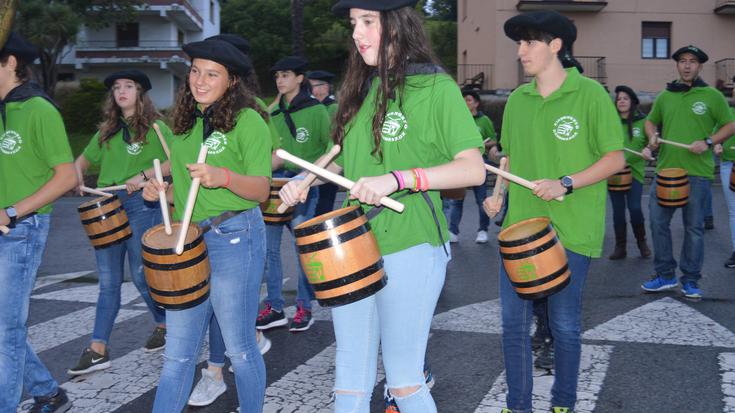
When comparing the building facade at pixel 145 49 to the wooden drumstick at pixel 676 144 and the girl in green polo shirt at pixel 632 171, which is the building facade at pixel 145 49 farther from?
the wooden drumstick at pixel 676 144

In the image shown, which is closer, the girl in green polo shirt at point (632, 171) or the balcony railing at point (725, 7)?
the girl in green polo shirt at point (632, 171)

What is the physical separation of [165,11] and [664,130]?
4179 centimetres

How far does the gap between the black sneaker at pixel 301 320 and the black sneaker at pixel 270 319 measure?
111 mm

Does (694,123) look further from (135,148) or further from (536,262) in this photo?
(135,148)

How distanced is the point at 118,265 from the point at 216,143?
2.09 m

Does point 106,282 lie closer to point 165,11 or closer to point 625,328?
point 625,328

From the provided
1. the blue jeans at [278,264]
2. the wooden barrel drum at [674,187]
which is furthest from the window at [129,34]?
the wooden barrel drum at [674,187]

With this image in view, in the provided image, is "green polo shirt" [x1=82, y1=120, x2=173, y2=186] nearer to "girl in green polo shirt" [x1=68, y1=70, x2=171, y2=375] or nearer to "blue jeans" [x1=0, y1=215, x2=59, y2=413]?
"girl in green polo shirt" [x1=68, y1=70, x2=171, y2=375]

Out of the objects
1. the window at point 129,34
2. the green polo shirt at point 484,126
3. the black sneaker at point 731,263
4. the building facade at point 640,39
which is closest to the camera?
the black sneaker at point 731,263

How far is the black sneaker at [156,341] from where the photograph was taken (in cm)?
570

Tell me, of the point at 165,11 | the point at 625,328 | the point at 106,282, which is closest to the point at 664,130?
the point at 625,328

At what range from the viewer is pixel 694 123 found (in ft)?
23.9

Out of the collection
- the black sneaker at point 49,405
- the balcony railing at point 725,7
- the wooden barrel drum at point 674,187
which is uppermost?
the balcony railing at point 725,7

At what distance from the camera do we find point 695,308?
6645 mm
